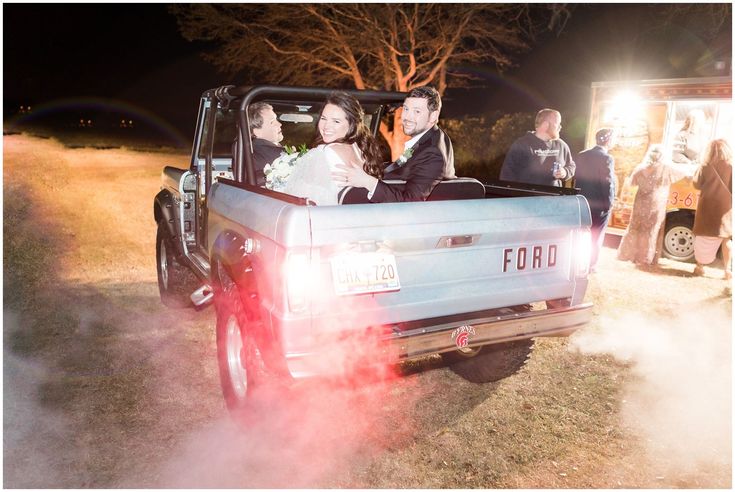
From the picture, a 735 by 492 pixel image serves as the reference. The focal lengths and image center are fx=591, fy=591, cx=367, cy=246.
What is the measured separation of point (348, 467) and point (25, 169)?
13256 mm

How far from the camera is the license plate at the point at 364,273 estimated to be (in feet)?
9.90

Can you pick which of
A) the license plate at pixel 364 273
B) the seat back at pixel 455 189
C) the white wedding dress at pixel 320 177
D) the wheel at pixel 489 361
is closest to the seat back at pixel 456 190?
the seat back at pixel 455 189

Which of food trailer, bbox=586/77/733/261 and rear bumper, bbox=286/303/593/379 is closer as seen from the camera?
rear bumper, bbox=286/303/593/379

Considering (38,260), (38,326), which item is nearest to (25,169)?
(38,260)

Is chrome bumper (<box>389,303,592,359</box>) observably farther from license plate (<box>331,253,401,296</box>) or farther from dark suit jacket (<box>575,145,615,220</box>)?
dark suit jacket (<box>575,145,615,220</box>)

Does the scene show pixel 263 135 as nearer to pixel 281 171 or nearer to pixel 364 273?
pixel 281 171

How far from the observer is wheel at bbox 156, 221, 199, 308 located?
601cm

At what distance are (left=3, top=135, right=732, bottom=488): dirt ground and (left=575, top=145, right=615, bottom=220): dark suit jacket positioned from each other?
118cm

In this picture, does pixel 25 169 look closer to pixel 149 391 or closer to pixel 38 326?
pixel 38 326

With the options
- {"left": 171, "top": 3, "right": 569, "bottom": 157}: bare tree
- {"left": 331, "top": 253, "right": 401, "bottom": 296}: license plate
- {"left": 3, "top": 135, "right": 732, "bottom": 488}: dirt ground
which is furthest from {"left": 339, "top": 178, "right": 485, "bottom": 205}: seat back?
{"left": 171, "top": 3, "right": 569, "bottom": 157}: bare tree

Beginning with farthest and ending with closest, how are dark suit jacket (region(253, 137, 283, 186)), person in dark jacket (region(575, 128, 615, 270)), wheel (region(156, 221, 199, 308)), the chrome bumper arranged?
person in dark jacket (region(575, 128, 615, 270)) < wheel (region(156, 221, 199, 308)) < dark suit jacket (region(253, 137, 283, 186)) < the chrome bumper

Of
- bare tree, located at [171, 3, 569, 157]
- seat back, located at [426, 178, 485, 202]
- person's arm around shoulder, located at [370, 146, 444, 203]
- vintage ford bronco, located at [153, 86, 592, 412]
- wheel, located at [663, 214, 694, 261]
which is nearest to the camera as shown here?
vintage ford bronco, located at [153, 86, 592, 412]

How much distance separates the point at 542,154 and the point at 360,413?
402 centimetres

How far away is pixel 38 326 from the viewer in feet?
18.0
